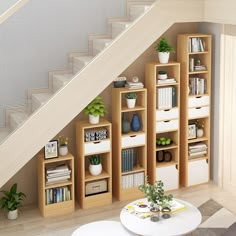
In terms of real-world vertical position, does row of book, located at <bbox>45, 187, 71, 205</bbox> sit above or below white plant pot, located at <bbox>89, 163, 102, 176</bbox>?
below

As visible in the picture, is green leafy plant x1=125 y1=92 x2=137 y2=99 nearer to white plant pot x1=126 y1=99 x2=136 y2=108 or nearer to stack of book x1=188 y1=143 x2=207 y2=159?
white plant pot x1=126 y1=99 x2=136 y2=108

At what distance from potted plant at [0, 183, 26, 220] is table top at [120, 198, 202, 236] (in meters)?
1.50

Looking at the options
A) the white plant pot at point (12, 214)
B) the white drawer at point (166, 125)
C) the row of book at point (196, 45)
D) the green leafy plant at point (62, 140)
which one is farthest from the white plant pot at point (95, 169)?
the row of book at point (196, 45)

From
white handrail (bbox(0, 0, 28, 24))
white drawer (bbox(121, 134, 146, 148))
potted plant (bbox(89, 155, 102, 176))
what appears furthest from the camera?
white drawer (bbox(121, 134, 146, 148))

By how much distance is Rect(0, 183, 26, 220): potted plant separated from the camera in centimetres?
543

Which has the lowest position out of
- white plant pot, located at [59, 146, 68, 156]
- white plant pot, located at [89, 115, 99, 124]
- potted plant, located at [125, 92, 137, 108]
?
white plant pot, located at [59, 146, 68, 156]

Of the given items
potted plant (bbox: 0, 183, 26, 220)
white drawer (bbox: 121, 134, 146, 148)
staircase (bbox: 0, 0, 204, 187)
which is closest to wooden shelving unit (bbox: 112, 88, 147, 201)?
white drawer (bbox: 121, 134, 146, 148)

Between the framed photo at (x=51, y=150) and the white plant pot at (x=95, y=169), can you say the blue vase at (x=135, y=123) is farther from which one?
the framed photo at (x=51, y=150)

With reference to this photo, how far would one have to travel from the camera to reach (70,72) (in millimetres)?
5641

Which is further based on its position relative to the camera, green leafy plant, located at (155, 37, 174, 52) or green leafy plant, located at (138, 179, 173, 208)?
green leafy plant, located at (155, 37, 174, 52)

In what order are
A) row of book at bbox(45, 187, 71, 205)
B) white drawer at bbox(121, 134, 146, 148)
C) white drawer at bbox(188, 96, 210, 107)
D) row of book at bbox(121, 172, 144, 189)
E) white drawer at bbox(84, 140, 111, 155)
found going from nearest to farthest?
row of book at bbox(45, 187, 71, 205), white drawer at bbox(84, 140, 111, 155), white drawer at bbox(121, 134, 146, 148), row of book at bbox(121, 172, 144, 189), white drawer at bbox(188, 96, 210, 107)

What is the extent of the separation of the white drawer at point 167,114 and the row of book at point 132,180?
2.55 feet

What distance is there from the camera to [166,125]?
20.0 ft

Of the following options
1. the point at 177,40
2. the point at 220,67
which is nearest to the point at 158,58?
the point at 177,40
